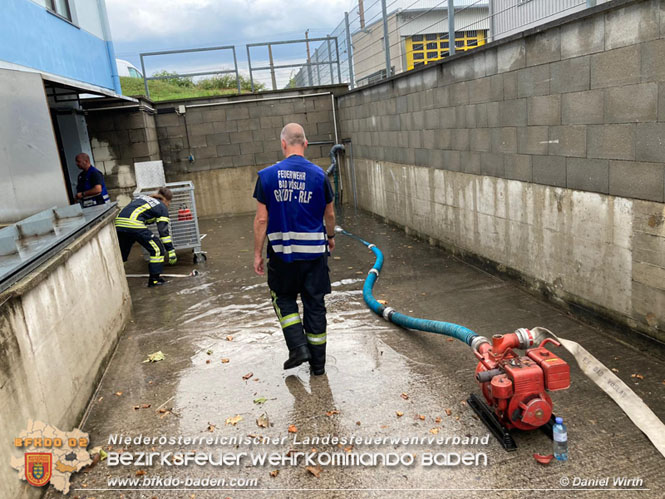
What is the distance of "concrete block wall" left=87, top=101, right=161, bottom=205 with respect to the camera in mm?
10438

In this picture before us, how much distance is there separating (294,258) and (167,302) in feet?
9.43

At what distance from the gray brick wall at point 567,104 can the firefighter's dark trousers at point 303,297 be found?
245 cm

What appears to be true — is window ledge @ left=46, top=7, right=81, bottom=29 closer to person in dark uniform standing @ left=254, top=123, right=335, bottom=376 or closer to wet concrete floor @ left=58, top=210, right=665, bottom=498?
wet concrete floor @ left=58, top=210, right=665, bottom=498

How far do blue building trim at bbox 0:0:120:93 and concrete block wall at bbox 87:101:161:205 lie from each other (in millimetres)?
851

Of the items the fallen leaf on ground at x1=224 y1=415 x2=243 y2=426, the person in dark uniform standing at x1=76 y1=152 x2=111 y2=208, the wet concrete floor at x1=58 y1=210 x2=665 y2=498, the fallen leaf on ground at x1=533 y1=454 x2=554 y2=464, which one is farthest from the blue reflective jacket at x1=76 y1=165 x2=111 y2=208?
the fallen leaf on ground at x1=533 y1=454 x2=554 y2=464

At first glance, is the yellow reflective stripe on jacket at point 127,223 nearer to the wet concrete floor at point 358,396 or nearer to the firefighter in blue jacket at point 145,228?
the firefighter in blue jacket at point 145,228

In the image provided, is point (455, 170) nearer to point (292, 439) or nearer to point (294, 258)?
point (294, 258)

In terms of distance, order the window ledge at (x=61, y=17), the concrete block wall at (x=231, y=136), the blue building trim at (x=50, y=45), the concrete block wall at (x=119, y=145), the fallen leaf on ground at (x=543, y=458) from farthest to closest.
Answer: the concrete block wall at (x=231, y=136) → the concrete block wall at (x=119, y=145) → the window ledge at (x=61, y=17) → the blue building trim at (x=50, y=45) → the fallen leaf on ground at (x=543, y=458)

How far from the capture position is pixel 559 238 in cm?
476

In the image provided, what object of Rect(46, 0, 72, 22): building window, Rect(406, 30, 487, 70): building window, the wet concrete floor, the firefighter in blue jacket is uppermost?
Rect(46, 0, 72, 22): building window

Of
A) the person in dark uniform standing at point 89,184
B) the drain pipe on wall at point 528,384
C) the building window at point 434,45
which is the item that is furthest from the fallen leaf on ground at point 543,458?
the person in dark uniform standing at point 89,184

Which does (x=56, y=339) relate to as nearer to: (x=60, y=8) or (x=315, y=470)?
(x=315, y=470)

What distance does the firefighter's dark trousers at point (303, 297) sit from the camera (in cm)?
380

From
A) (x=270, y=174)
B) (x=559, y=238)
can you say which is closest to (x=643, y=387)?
(x=559, y=238)
